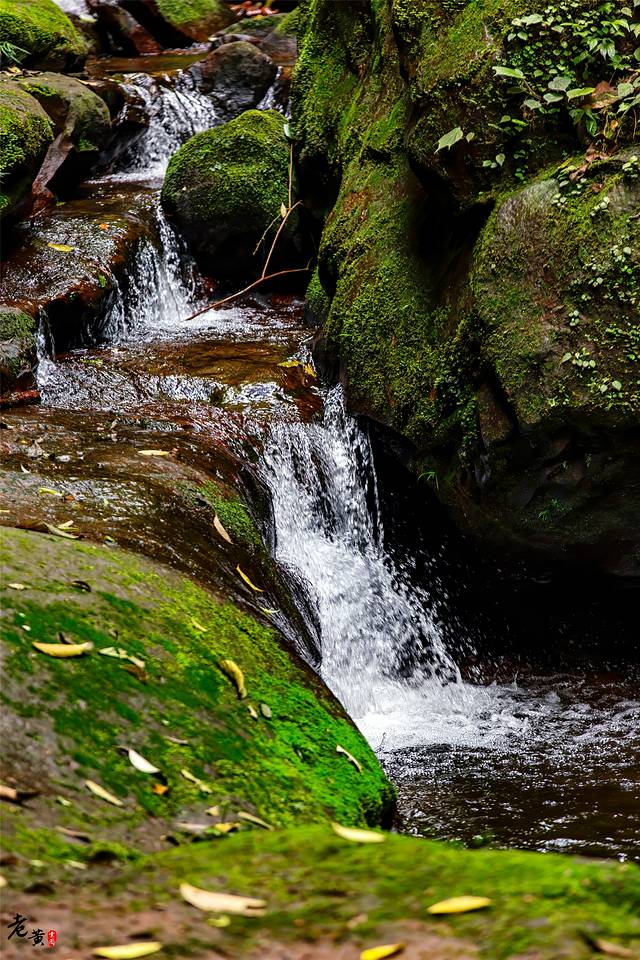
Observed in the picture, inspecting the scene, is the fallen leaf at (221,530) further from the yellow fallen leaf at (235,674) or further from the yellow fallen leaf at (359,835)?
the yellow fallen leaf at (359,835)

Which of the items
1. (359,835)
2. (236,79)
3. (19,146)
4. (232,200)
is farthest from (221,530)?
(236,79)

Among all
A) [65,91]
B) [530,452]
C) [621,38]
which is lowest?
[530,452]

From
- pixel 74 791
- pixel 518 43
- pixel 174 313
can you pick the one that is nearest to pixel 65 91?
pixel 174 313

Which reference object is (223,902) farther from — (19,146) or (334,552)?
(19,146)

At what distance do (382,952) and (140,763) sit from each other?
1.08 meters

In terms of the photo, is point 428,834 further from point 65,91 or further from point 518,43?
point 65,91

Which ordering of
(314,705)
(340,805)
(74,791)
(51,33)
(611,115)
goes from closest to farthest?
1. (74,791)
2. (340,805)
3. (314,705)
4. (611,115)
5. (51,33)

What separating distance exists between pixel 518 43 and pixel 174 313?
5595 millimetres

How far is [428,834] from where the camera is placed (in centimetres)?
427

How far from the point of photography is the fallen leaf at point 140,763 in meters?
2.64

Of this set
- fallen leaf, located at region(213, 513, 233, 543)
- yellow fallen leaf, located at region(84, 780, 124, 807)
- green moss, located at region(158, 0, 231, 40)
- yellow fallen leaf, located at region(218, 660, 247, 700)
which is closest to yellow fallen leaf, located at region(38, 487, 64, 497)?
fallen leaf, located at region(213, 513, 233, 543)

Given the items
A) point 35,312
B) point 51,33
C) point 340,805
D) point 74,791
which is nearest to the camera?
point 74,791

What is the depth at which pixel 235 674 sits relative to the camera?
3.40m

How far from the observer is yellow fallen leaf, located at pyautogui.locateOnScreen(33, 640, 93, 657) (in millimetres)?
2840
